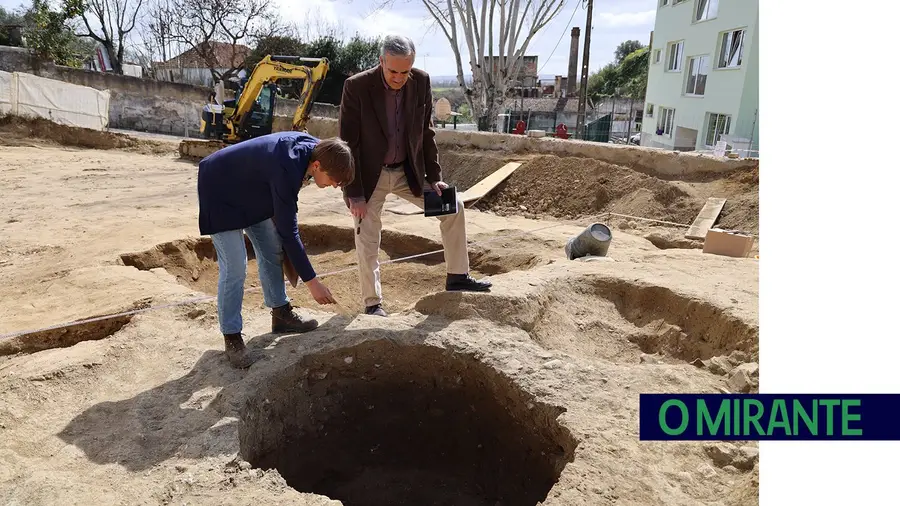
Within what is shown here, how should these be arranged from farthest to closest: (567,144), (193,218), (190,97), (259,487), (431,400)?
(190,97), (567,144), (193,218), (431,400), (259,487)

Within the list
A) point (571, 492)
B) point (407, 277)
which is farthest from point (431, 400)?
point (407, 277)

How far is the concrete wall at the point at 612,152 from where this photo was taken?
8.91 meters

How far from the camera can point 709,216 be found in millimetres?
7715

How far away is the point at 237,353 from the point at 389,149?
1540mm

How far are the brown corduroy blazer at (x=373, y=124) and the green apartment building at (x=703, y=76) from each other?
12167mm

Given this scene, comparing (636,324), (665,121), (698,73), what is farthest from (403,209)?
(665,121)

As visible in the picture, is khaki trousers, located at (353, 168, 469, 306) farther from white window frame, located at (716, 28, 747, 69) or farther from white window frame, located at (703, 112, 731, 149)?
white window frame, located at (716, 28, 747, 69)

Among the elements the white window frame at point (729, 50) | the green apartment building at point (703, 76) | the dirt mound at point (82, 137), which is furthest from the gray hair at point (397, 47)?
the white window frame at point (729, 50)

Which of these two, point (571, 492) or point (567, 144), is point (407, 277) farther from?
point (567, 144)

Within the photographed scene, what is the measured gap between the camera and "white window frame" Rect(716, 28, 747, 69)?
56.0 ft

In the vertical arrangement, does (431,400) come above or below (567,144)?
below

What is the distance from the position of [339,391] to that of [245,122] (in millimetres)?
11337

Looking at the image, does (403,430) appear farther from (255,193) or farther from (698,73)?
(698,73)

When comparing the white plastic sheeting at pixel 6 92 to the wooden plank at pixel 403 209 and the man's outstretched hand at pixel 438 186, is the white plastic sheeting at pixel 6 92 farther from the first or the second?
the man's outstretched hand at pixel 438 186
